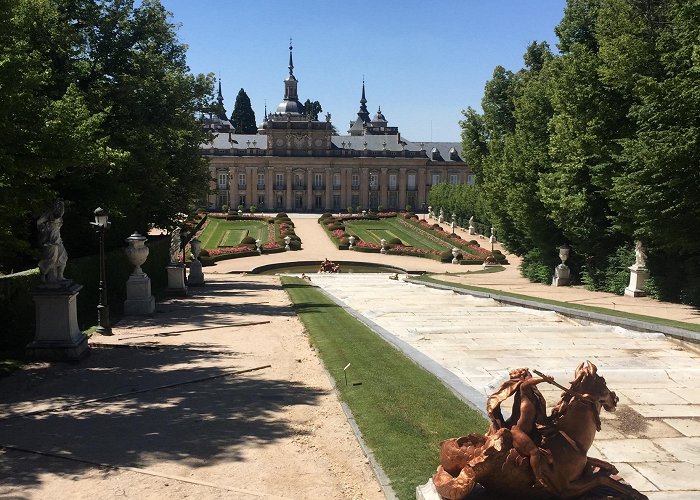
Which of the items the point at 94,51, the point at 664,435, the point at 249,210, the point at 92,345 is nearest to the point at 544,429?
the point at 664,435

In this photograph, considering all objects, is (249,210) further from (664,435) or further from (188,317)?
(664,435)

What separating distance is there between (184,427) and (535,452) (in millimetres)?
4864

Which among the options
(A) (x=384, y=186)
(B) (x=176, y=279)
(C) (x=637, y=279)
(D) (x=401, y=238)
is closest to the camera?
(C) (x=637, y=279)

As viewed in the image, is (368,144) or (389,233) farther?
(368,144)

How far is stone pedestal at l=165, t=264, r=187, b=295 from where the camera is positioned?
24312 millimetres

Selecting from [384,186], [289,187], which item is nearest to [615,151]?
[289,187]

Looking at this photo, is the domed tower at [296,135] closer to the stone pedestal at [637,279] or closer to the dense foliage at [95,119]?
the dense foliage at [95,119]

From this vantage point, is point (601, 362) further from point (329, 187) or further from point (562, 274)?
point (329, 187)

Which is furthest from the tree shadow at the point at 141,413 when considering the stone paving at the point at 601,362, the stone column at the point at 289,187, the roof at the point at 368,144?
the roof at the point at 368,144

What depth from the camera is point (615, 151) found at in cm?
2189

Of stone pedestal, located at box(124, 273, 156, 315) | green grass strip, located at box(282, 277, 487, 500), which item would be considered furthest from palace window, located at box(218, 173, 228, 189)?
green grass strip, located at box(282, 277, 487, 500)

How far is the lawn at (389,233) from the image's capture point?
57169 mm

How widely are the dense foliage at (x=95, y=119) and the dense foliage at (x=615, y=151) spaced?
1535 cm

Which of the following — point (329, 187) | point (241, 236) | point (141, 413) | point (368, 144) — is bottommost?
point (141, 413)
